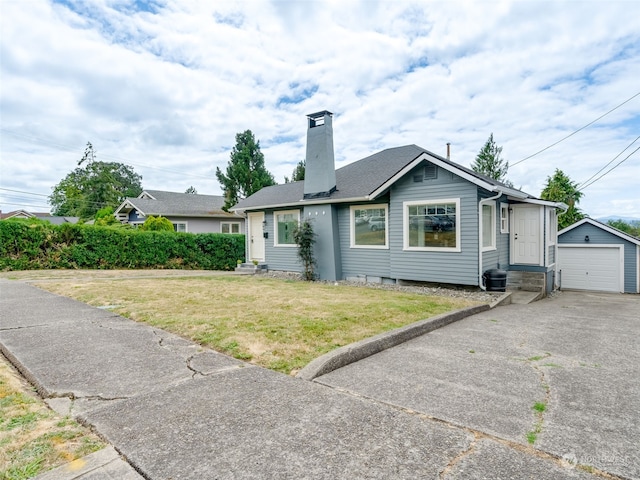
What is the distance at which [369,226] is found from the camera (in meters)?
11.5

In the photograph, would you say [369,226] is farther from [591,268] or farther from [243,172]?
[243,172]

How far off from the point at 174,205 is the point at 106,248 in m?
10.4

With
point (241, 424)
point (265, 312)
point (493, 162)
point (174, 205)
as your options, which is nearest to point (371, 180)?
point (265, 312)

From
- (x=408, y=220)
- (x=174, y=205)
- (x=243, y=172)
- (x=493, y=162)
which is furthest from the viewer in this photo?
(x=493, y=162)

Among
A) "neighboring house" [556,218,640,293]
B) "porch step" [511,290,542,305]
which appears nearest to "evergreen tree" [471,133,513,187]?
"neighboring house" [556,218,640,293]

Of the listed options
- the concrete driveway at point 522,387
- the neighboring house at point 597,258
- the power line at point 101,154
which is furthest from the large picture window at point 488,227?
the power line at point 101,154

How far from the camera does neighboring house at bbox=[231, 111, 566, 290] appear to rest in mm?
9367

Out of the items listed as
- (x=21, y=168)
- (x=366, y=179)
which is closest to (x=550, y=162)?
(x=366, y=179)

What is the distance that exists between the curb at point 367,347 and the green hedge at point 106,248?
1323 cm

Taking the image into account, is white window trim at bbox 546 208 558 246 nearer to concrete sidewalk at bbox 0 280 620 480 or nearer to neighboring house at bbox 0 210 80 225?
concrete sidewalk at bbox 0 280 620 480

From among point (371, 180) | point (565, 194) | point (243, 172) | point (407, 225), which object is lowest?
point (407, 225)

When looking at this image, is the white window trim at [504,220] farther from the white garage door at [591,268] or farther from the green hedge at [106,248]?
the green hedge at [106,248]

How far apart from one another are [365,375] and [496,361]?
66.1 inches

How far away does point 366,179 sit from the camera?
12367mm
